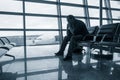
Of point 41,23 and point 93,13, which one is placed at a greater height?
point 93,13

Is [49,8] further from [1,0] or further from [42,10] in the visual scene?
[1,0]

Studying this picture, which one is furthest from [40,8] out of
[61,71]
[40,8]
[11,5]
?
[61,71]

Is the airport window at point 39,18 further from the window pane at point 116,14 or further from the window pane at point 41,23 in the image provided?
the window pane at point 116,14

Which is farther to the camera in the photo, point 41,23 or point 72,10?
point 72,10

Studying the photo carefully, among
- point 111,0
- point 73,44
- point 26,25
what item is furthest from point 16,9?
point 111,0

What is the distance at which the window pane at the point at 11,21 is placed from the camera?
6727 millimetres

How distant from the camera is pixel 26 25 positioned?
7266 millimetres

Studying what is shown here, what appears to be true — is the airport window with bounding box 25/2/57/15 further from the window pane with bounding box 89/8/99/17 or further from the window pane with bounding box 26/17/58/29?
the window pane with bounding box 89/8/99/17

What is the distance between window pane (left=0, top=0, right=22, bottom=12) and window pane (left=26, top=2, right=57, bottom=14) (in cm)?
39

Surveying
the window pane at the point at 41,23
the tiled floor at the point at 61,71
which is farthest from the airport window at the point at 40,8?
the tiled floor at the point at 61,71

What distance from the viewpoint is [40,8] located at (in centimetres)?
747

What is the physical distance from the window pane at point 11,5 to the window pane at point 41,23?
0.63 meters

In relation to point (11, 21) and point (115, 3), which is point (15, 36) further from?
point (115, 3)

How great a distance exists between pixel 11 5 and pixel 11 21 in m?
0.72
